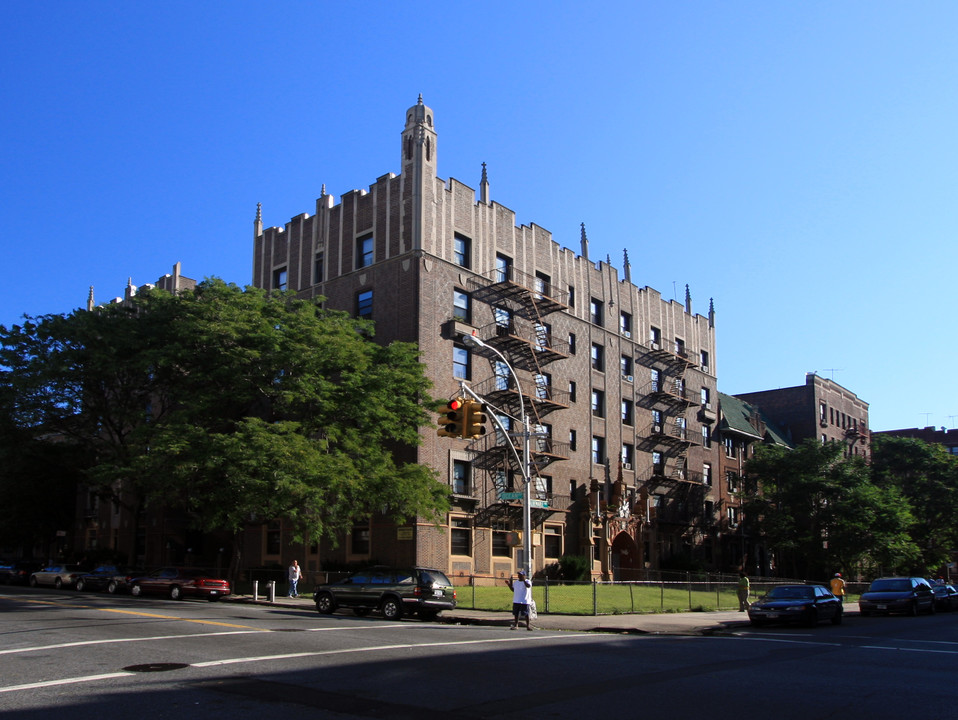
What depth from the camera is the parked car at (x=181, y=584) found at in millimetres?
33719

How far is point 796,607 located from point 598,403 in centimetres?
2551

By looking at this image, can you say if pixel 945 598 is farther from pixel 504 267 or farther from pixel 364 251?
pixel 364 251

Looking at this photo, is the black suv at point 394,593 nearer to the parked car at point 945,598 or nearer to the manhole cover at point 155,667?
the manhole cover at point 155,667

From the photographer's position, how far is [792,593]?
2672cm

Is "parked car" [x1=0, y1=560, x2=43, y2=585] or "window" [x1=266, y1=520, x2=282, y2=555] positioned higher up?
"window" [x1=266, y1=520, x2=282, y2=555]

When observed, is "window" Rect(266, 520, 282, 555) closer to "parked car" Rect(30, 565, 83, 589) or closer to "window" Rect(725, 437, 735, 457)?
"parked car" Rect(30, 565, 83, 589)

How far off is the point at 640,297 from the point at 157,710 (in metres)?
48.9

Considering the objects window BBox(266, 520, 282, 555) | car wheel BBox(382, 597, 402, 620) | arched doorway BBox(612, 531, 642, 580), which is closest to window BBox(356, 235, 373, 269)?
window BBox(266, 520, 282, 555)

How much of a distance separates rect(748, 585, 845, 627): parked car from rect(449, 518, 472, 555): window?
1586 centimetres

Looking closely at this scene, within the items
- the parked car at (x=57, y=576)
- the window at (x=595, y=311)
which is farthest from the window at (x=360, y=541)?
the window at (x=595, y=311)

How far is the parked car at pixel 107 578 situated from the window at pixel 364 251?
17.6m

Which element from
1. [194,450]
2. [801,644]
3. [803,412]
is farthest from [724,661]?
[803,412]

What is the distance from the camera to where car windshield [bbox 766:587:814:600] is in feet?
86.7

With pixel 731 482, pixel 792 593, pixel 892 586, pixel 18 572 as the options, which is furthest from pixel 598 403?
pixel 18 572
